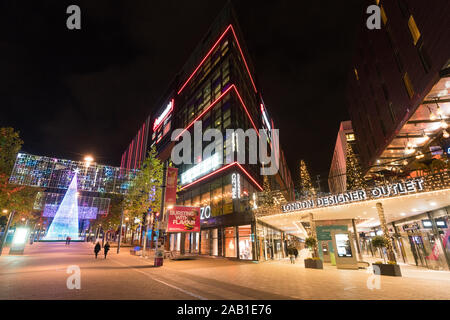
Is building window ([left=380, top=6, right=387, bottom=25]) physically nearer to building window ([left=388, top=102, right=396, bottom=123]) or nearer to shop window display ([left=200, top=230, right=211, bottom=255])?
building window ([left=388, top=102, right=396, bottom=123])

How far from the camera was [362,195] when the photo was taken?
1556 cm

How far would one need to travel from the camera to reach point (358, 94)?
113ft

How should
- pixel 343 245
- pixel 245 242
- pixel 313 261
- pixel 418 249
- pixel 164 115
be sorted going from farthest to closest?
pixel 164 115 < pixel 245 242 < pixel 418 249 < pixel 343 245 < pixel 313 261

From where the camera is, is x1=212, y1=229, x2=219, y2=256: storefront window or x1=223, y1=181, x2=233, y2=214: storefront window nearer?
x1=223, y1=181, x2=233, y2=214: storefront window

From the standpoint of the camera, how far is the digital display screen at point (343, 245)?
709 inches

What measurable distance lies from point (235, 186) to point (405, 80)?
2131 cm

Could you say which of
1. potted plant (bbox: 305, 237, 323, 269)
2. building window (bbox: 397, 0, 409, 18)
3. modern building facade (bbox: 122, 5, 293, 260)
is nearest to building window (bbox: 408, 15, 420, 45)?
building window (bbox: 397, 0, 409, 18)

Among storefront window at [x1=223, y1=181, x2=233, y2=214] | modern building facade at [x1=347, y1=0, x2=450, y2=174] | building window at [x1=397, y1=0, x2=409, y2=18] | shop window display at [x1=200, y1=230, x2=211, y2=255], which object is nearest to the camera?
modern building facade at [x1=347, y1=0, x2=450, y2=174]

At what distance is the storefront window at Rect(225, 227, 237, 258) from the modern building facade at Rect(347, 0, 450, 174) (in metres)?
17.5

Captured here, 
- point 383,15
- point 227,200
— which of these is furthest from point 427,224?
point 383,15

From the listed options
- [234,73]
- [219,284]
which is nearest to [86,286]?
[219,284]

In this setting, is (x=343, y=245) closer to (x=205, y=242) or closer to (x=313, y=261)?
(x=313, y=261)

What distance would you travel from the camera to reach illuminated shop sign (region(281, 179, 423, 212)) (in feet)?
44.5

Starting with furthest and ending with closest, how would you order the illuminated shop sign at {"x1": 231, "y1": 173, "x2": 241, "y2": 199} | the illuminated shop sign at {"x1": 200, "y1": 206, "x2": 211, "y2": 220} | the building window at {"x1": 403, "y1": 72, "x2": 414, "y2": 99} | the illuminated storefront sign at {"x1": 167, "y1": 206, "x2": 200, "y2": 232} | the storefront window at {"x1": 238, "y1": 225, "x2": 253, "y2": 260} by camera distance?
the illuminated shop sign at {"x1": 200, "y1": 206, "x2": 211, "y2": 220} < the illuminated shop sign at {"x1": 231, "y1": 173, "x2": 241, "y2": 199} < the storefront window at {"x1": 238, "y1": 225, "x2": 253, "y2": 260} < the illuminated storefront sign at {"x1": 167, "y1": 206, "x2": 200, "y2": 232} < the building window at {"x1": 403, "y1": 72, "x2": 414, "y2": 99}
